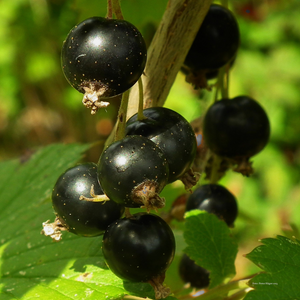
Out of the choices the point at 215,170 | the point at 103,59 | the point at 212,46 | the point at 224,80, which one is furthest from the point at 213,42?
the point at 103,59

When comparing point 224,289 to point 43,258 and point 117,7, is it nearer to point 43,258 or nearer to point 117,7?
point 43,258

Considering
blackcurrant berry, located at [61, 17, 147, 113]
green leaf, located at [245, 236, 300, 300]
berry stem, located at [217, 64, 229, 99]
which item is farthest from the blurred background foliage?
blackcurrant berry, located at [61, 17, 147, 113]

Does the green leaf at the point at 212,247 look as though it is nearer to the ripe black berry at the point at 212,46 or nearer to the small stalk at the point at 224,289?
the small stalk at the point at 224,289

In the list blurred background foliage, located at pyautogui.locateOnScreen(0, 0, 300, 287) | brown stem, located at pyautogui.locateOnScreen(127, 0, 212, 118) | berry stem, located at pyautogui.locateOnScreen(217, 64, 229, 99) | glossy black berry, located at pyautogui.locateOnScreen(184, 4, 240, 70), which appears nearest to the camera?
Result: brown stem, located at pyautogui.locateOnScreen(127, 0, 212, 118)

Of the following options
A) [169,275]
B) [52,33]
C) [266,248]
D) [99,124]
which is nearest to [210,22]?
[266,248]

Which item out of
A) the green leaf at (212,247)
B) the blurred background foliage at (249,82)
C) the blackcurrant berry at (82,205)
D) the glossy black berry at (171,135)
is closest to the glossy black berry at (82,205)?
the blackcurrant berry at (82,205)

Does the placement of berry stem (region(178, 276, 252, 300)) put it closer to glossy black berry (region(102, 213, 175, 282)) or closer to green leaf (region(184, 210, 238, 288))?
green leaf (region(184, 210, 238, 288))
